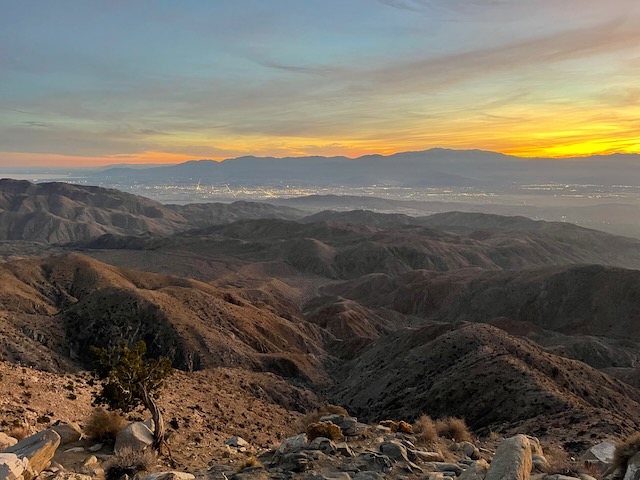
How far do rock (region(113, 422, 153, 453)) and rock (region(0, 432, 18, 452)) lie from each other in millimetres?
2920

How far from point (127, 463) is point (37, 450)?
2312mm

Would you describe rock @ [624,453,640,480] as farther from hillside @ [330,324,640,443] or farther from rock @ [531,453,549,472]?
hillside @ [330,324,640,443]

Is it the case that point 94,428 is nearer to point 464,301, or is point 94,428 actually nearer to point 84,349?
point 84,349

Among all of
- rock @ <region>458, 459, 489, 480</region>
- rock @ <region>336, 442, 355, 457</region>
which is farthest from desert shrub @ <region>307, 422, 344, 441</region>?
rock @ <region>458, 459, 489, 480</region>

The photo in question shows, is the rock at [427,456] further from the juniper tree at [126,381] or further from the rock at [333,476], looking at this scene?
the juniper tree at [126,381]

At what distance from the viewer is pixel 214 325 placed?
195ft

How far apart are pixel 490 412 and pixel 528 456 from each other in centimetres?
2201

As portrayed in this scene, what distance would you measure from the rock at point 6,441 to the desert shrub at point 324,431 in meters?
9.56

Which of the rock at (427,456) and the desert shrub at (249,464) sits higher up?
the desert shrub at (249,464)

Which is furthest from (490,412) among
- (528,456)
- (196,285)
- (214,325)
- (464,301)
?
(464,301)

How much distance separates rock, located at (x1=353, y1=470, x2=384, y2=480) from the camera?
13727 mm

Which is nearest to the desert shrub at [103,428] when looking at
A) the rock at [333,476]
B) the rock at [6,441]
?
the rock at [6,441]

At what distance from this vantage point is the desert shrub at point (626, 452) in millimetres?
12802

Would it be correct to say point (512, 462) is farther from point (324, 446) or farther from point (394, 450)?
point (324, 446)
